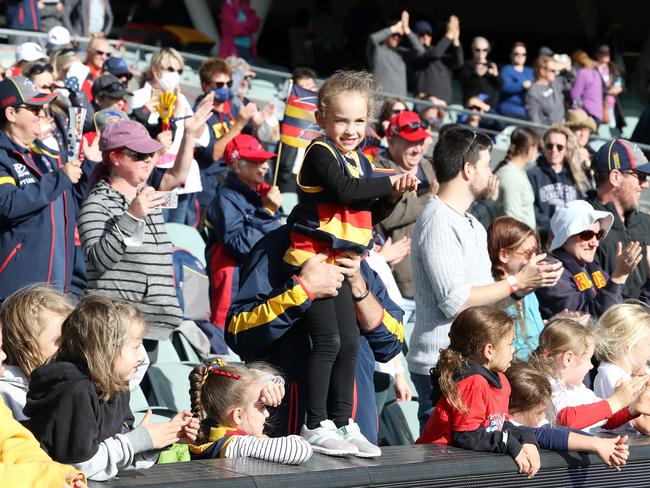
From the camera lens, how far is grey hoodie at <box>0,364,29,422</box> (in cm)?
422

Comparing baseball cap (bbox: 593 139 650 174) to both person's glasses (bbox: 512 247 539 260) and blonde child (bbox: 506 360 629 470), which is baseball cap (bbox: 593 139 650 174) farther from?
blonde child (bbox: 506 360 629 470)

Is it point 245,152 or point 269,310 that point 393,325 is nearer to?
point 269,310

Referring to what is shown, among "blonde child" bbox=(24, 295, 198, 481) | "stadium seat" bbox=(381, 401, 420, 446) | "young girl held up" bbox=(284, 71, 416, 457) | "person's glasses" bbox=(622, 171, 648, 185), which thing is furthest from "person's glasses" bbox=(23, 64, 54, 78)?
"blonde child" bbox=(24, 295, 198, 481)

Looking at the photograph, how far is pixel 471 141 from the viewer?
5711 millimetres

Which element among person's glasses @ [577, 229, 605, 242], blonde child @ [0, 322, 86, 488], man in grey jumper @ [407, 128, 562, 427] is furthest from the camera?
person's glasses @ [577, 229, 605, 242]

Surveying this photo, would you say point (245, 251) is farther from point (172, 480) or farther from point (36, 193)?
point (172, 480)

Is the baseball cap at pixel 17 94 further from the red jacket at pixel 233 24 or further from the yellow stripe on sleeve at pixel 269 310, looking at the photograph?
the red jacket at pixel 233 24

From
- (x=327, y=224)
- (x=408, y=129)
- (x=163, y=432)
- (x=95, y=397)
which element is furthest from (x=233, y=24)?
(x=95, y=397)

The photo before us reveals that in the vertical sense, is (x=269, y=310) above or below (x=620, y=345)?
above

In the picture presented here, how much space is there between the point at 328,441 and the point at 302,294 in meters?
0.54

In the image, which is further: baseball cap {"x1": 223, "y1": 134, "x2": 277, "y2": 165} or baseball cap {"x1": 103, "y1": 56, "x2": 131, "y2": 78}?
baseball cap {"x1": 103, "y1": 56, "x2": 131, "y2": 78}

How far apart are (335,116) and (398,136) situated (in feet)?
9.96

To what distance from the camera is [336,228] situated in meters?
4.64

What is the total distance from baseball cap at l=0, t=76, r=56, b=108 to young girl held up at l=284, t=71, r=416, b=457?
2005mm
